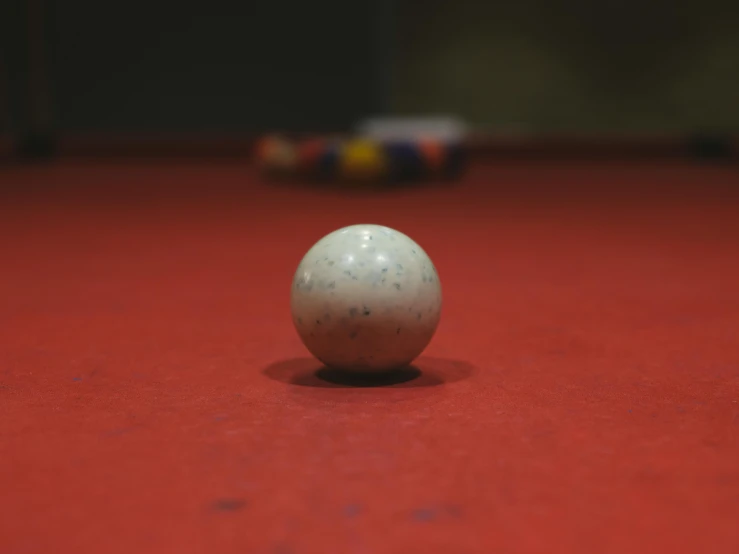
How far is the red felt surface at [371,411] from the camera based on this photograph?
1.53m

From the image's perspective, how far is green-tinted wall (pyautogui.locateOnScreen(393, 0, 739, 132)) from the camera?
40.3 ft

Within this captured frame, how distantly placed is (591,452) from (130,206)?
5137 mm

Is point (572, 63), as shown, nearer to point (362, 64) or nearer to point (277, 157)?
point (362, 64)

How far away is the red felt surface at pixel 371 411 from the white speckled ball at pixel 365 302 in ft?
0.34

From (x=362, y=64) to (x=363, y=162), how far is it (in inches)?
177

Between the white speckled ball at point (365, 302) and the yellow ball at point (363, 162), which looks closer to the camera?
the white speckled ball at point (365, 302)

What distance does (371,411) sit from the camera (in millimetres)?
2113

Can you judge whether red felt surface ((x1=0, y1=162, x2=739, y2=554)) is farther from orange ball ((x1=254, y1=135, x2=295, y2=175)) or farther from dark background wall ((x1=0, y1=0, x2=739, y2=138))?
dark background wall ((x1=0, y1=0, x2=739, y2=138))

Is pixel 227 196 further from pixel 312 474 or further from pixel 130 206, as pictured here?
pixel 312 474

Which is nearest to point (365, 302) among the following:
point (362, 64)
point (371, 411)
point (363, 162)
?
point (371, 411)

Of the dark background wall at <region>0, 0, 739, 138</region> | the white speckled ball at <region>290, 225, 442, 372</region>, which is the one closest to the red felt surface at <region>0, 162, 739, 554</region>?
the white speckled ball at <region>290, 225, 442, 372</region>

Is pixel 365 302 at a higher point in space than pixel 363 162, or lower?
higher

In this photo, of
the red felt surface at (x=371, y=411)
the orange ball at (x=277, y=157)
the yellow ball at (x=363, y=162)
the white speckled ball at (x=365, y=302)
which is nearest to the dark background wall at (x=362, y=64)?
the orange ball at (x=277, y=157)

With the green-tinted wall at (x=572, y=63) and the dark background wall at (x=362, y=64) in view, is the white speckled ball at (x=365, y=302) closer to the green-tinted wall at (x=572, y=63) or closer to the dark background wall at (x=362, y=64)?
the dark background wall at (x=362, y=64)
